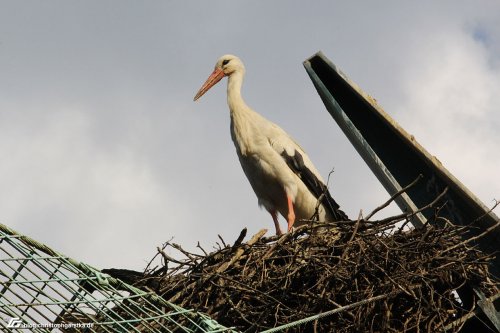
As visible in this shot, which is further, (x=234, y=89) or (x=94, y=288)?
(x=234, y=89)

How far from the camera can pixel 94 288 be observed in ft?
9.60

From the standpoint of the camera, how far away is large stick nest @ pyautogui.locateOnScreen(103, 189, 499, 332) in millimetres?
4051

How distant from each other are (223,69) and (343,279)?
3361 millimetres

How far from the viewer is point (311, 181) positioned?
20.9ft

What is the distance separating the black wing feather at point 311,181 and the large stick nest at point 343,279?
1.49 metres

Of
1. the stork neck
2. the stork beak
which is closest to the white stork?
the stork neck

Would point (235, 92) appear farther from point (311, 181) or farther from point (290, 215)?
point (290, 215)

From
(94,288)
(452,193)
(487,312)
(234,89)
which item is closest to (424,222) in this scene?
(452,193)

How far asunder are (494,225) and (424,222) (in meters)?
0.38

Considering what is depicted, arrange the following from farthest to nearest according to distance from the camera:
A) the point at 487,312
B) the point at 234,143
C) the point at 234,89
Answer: the point at 234,89 < the point at 234,143 < the point at 487,312

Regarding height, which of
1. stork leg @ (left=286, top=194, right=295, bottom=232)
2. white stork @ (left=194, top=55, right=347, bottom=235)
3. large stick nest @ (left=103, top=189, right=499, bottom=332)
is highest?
white stork @ (left=194, top=55, right=347, bottom=235)

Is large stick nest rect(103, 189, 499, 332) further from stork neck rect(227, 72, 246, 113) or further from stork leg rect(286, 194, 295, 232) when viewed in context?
stork neck rect(227, 72, 246, 113)

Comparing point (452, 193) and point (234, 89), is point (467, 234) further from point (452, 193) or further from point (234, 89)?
point (234, 89)

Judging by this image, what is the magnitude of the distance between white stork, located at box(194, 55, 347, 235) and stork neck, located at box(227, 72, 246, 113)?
14 centimetres
